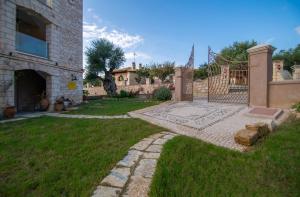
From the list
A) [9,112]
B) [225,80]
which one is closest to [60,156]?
[9,112]

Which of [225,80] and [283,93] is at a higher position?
[225,80]

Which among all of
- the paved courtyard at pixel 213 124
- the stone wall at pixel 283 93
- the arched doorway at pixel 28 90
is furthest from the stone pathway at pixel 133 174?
the arched doorway at pixel 28 90

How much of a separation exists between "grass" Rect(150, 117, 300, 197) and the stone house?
310 inches

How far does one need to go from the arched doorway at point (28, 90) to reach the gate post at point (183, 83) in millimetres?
7217

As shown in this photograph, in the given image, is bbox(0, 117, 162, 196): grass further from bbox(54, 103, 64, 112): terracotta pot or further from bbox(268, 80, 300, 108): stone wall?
bbox(54, 103, 64, 112): terracotta pot

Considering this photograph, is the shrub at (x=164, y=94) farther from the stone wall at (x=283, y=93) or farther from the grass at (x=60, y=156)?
the grass at (x=60, y=156)

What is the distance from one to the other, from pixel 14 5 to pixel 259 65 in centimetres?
1030

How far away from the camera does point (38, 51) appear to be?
9.70 metres

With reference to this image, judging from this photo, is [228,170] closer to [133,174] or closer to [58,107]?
[133,174]

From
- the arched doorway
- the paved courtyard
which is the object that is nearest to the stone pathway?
the paved courtyard

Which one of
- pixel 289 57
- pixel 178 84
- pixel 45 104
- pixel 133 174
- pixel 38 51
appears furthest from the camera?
pixel 289 57

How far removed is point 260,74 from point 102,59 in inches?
675

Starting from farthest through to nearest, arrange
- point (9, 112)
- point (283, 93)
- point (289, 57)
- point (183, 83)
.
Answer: point (289, 57) < point (183, 83) < point (9, 112) < point (283, 93)

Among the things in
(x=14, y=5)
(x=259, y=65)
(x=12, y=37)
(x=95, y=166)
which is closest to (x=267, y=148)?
(x=95, y=166)
